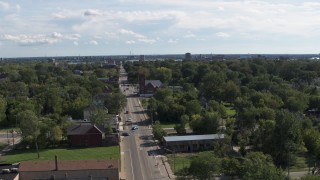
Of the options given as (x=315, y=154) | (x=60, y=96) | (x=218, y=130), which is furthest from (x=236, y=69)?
(x=315, y=154)

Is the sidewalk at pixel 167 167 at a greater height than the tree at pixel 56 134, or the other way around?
the tree at pixel 56 134

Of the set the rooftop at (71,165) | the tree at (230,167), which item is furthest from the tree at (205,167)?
the rooftop at (71,165)

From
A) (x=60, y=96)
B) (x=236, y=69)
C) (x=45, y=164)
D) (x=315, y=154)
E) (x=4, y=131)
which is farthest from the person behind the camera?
(x=236, y=69)

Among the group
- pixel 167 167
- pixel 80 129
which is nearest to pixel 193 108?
pixel 80 129

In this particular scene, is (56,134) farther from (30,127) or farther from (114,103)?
(114,103)

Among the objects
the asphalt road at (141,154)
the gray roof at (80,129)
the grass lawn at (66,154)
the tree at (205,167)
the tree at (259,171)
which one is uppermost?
the tree at (259,171)

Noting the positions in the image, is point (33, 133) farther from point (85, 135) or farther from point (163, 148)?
point (163, 148)

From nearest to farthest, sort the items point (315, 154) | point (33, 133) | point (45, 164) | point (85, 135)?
point (45, 164), point (315, 154), point (33, 133), point (85, 135)

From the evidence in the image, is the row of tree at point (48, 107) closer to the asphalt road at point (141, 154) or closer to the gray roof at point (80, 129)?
the gray roof at point (80, 129)
